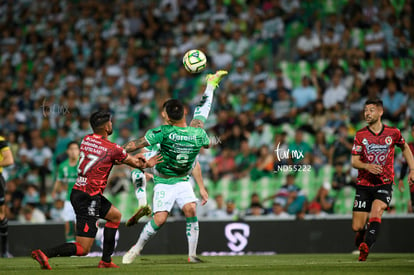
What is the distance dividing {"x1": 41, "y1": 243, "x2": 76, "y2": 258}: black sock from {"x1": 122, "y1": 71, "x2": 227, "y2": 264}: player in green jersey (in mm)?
1693

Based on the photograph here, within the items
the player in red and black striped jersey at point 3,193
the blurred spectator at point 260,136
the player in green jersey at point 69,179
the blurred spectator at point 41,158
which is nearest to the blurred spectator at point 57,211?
the blurred spectator at point 41,158

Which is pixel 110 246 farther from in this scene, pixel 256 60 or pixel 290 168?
pixel 256 60

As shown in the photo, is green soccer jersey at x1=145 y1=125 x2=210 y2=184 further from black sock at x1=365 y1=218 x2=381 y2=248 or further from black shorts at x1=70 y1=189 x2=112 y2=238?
black sock at x1=365 y1=218 x2=381 y2=248

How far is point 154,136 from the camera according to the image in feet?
35.5

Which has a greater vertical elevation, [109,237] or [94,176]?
[94,176]

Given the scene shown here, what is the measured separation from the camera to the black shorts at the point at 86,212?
9.95 m

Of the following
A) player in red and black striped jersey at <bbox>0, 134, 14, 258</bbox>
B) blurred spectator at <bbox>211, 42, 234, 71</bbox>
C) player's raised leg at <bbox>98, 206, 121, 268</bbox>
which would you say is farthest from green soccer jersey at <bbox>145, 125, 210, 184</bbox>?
blurred spectator at <bbox>211, 42, 234, 71</bbox>

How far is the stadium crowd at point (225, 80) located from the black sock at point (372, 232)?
4.89 metres

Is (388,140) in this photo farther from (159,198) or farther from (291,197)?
(291,197)

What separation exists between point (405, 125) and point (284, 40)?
5149 mm

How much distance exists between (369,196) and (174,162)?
3.20 meters

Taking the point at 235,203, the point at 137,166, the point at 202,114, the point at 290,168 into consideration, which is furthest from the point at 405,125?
the point at 137,166

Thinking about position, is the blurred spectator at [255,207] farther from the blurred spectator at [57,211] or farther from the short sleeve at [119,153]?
the short sleeve at [119,153]

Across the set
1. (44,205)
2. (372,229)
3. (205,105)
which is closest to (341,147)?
(372,229)
